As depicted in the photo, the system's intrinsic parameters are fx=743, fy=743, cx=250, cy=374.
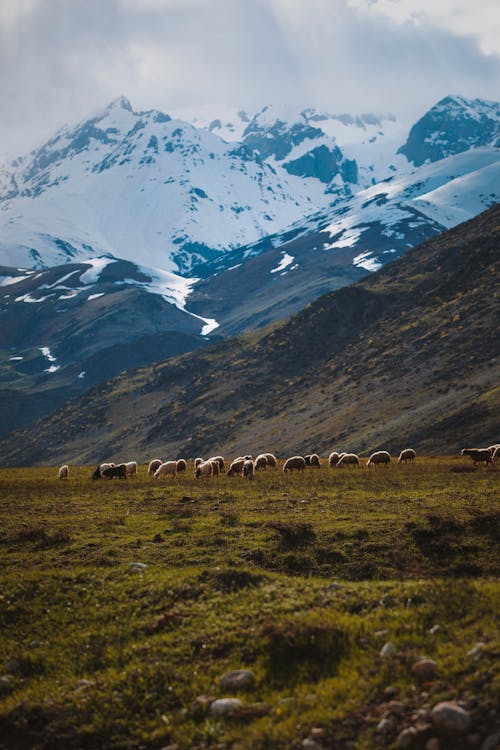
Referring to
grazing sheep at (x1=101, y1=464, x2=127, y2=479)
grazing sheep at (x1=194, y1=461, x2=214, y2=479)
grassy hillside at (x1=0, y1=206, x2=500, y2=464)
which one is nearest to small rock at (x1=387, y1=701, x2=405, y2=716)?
grazing sheep at (x1=194, y1=461, x2=214, y2=479)

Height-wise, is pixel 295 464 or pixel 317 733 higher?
pixel 317 733

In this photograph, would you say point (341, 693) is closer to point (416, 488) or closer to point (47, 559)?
point (47, 559)

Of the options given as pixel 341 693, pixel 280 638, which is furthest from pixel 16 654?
pixel 341 693

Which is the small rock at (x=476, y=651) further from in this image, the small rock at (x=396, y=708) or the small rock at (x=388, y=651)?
the small rock at (x=396, y=708)

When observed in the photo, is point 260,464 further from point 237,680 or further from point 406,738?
point 406,738

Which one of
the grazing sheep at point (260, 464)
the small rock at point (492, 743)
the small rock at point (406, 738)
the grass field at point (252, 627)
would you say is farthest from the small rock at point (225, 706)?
the grazing sheep at point (260, 464)

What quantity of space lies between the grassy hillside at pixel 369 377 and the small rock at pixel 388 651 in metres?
74.7

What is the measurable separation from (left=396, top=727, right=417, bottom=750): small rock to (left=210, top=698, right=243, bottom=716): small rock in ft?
8.72

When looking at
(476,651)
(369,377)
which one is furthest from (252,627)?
(369,377)

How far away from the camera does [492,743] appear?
9.49m

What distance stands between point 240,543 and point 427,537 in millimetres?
5144

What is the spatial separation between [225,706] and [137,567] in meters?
7.11

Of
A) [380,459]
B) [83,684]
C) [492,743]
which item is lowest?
[380,459]

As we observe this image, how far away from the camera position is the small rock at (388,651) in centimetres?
1188
